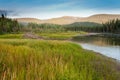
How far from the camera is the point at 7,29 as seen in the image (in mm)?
115812

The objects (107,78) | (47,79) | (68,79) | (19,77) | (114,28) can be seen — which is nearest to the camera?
(19,77)

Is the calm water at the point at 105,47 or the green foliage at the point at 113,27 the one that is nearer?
the calm water at the point at 105,47

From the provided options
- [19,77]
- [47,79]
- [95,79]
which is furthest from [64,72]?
[95,79]

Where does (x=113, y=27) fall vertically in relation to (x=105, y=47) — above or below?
above

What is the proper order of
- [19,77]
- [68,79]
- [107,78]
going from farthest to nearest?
[107,78]
[68,79]
[19,77]

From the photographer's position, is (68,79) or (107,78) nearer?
(68,79)

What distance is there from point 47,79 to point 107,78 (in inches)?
253

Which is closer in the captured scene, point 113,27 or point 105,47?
point 105,47

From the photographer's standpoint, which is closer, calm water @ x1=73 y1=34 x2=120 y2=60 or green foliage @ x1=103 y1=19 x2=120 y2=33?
calm water @ x1=73 y1=34 x2=120 y2=60

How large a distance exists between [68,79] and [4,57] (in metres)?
3.43

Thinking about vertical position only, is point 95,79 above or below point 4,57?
below

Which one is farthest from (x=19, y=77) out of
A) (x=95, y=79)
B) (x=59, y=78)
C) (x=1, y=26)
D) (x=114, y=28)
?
(x=114, y=28)

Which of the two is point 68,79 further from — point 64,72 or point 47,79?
point 47,79

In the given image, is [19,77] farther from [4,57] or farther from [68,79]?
[4,57]
